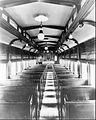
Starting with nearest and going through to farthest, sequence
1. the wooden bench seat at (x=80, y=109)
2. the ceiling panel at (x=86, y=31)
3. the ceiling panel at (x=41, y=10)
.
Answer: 1. the wooden bench seat at (x=80, y=109)
2. the ceiling panel at (x=41, y=10)
3. the ceiling panel at (x=86, y=31)

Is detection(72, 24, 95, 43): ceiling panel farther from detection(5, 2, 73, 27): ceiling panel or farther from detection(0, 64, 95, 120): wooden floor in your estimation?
detection(0, 64, 95, 120): wooden floor

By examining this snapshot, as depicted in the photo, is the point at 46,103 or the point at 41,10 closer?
the point at 41,10

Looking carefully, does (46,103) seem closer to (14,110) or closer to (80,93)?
(80,93)

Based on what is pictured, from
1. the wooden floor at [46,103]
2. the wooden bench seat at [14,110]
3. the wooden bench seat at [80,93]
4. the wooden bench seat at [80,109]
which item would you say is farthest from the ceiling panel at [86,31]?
the wooden bench seat at [14,110]

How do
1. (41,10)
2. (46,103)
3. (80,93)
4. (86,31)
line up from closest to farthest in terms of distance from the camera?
(80,93) < (41,10) < (86,31) < (46,103)

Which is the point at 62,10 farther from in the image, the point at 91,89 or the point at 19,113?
the point at 19,113

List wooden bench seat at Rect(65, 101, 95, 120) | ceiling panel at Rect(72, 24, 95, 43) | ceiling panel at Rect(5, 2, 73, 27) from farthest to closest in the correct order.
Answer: ceiling panel at Rect(72, 24, 95, 43), ceiling panel at Rect(5, 2, 73, 27), wooden bench seat at Rect(65, 101, 95, 120)

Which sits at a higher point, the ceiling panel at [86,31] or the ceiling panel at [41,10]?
the ceiling panel at [41,10]

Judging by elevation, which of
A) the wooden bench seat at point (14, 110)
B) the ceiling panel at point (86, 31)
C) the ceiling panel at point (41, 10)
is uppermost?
the ceiling panel at point (41, 10)

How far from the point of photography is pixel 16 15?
5125 millimetres

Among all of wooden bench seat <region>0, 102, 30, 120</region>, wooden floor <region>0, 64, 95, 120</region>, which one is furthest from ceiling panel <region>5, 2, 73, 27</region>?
wooden bench seat <region>0, 102, 30, 120</region>

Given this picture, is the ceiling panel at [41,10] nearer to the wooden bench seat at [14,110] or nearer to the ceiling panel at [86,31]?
the ceiling panel at [86,31]

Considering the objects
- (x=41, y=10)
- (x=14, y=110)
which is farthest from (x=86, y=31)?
(x=14, y=110)

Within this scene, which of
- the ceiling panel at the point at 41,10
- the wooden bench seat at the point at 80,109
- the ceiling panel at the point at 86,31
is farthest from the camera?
the ceiling panel at the point at 86,31
